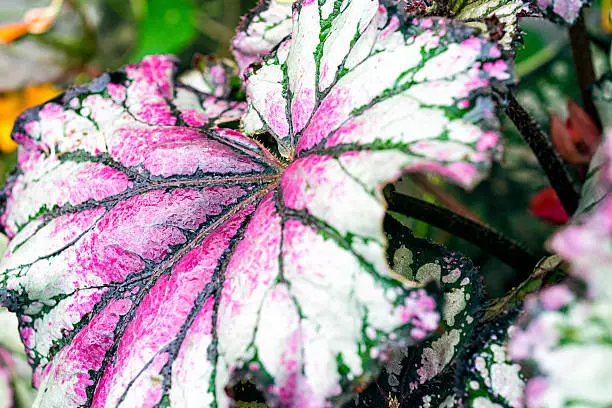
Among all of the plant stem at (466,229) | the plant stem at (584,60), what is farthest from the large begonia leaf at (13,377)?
the plant stem at (584,60)

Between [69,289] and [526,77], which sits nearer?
[69,289]

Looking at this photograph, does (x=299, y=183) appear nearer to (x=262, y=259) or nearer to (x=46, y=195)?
(x=262, y=259)

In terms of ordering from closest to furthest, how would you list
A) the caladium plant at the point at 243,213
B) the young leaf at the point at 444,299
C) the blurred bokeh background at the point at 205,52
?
the caladium plant at the point at 243,213 < the young leaf at the point at 444,299 < the blurred bokeh background at the point at 205,52

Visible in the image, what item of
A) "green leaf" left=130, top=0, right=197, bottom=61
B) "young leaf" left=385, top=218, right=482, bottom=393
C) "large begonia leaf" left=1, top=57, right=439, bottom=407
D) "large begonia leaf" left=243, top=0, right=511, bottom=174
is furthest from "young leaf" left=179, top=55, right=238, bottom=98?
"green leaf" left=130, top=0, right=197, bottom=61

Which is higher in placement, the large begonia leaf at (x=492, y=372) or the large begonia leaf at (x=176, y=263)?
the large begonia leaf at (x=176, y=263)

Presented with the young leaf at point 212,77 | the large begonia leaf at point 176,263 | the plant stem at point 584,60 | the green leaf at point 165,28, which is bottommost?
the plant stem at point 584,60

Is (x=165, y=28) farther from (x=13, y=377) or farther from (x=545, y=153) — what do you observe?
(x=545, y=153)

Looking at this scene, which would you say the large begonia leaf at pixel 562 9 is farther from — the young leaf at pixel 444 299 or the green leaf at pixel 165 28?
the green leaf at pixel 165 28

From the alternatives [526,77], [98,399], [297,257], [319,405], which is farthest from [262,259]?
[526,77]
